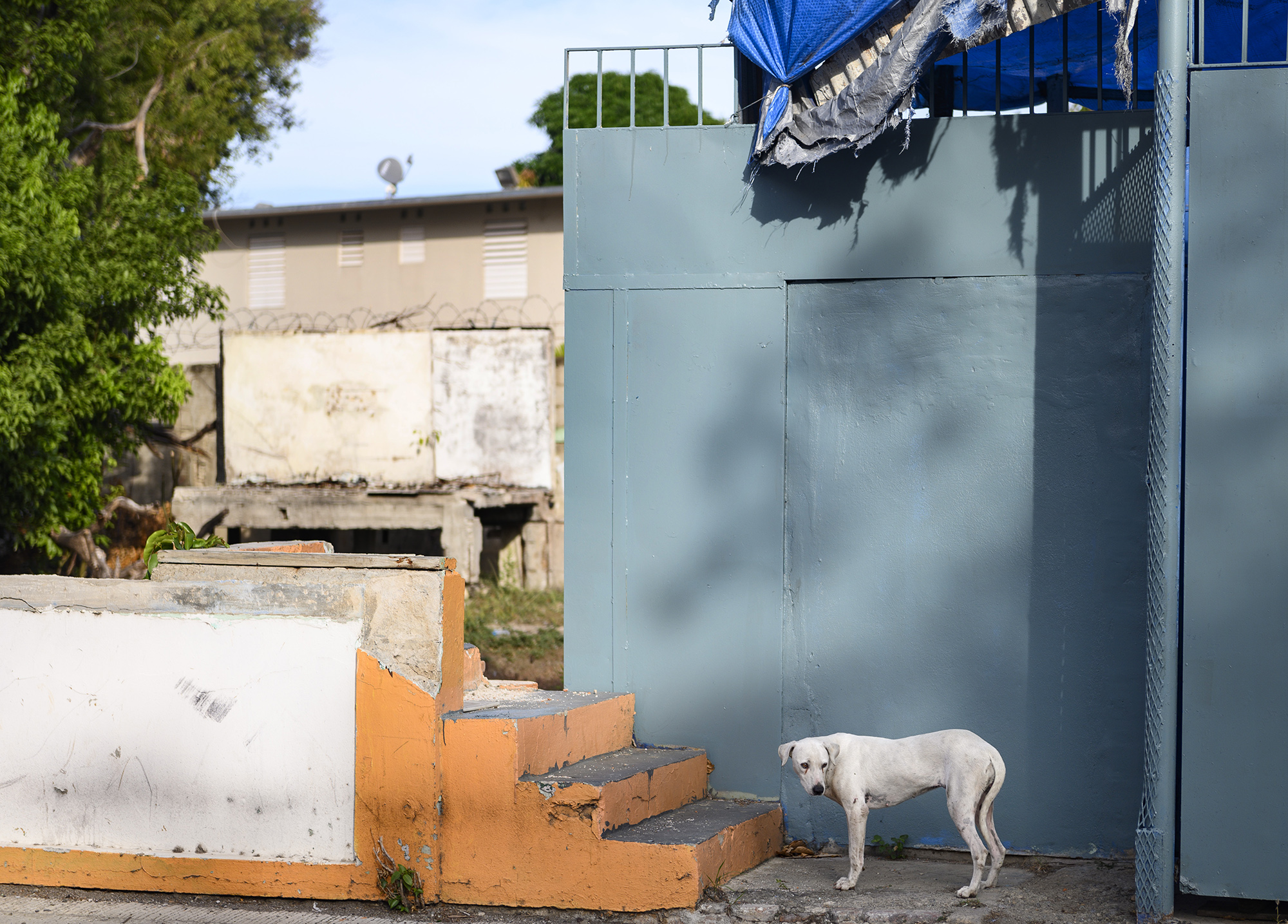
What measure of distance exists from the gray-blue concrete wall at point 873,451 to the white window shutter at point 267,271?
1815 centimetres

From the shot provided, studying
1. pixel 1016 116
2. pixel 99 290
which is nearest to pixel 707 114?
pixel 99 290

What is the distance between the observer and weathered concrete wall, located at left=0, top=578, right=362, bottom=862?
5.20 m

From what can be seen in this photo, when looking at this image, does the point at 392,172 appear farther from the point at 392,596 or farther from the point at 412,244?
the point at 392,596

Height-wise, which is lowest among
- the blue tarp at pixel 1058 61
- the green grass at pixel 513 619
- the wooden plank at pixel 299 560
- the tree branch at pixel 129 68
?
the green grass at pixel 513 619

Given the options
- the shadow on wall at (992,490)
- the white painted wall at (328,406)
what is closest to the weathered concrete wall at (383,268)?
the white painted wall at (328,406)

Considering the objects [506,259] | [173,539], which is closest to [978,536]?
[173,539]

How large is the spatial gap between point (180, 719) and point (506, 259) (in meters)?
16.9

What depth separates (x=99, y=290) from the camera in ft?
38.5

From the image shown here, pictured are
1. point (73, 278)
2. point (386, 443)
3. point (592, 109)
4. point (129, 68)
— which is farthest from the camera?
point (592, 109)

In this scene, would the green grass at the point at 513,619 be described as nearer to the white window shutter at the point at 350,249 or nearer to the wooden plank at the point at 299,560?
the wooden plank at the point at 299,560

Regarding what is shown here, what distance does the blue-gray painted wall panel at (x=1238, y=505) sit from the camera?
4.71 m

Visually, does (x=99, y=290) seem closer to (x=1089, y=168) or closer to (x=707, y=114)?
(x=1089, y=168)

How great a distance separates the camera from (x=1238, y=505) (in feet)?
15.6

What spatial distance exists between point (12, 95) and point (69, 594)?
23.8 feet
